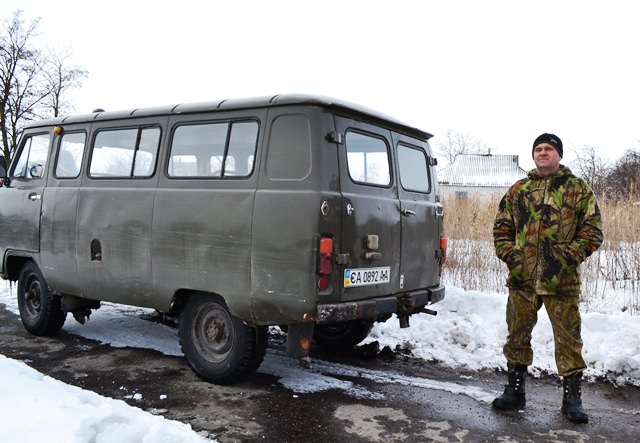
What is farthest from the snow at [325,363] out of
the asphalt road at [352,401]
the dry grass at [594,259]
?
the dry grass at [594,259]

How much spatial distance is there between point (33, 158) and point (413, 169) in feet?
14.2

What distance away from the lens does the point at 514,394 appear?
4316 mm

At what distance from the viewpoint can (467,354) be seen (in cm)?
570

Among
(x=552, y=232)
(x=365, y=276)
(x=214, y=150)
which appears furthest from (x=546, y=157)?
(x=214, y=150)

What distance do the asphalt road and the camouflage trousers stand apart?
0.41 m

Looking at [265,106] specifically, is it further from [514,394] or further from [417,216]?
[514,394]

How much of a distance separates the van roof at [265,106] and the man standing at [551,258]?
126cm

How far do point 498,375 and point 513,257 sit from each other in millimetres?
1499

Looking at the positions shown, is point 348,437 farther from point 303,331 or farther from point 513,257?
point 513,257

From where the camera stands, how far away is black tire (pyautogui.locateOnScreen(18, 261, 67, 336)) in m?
6.19

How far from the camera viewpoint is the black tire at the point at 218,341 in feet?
14.8

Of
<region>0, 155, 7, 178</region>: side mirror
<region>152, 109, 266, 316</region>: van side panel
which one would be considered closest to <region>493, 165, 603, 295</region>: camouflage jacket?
<region>152, 109, 266, 316</region>: van side panel

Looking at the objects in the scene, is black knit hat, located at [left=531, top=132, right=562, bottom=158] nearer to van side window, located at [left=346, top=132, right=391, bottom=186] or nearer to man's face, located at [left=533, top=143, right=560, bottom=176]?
man's face, located at [left=533, top=143, right=560, bottom=176]

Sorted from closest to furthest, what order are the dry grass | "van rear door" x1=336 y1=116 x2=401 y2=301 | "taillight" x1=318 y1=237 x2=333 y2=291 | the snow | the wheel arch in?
the snow, "taillight" x1=318 y1=237 x2=333 y2=291, "van rear door" x1=336 y1=116 x2=401 y2=301, the wheel arch, the dry grass
